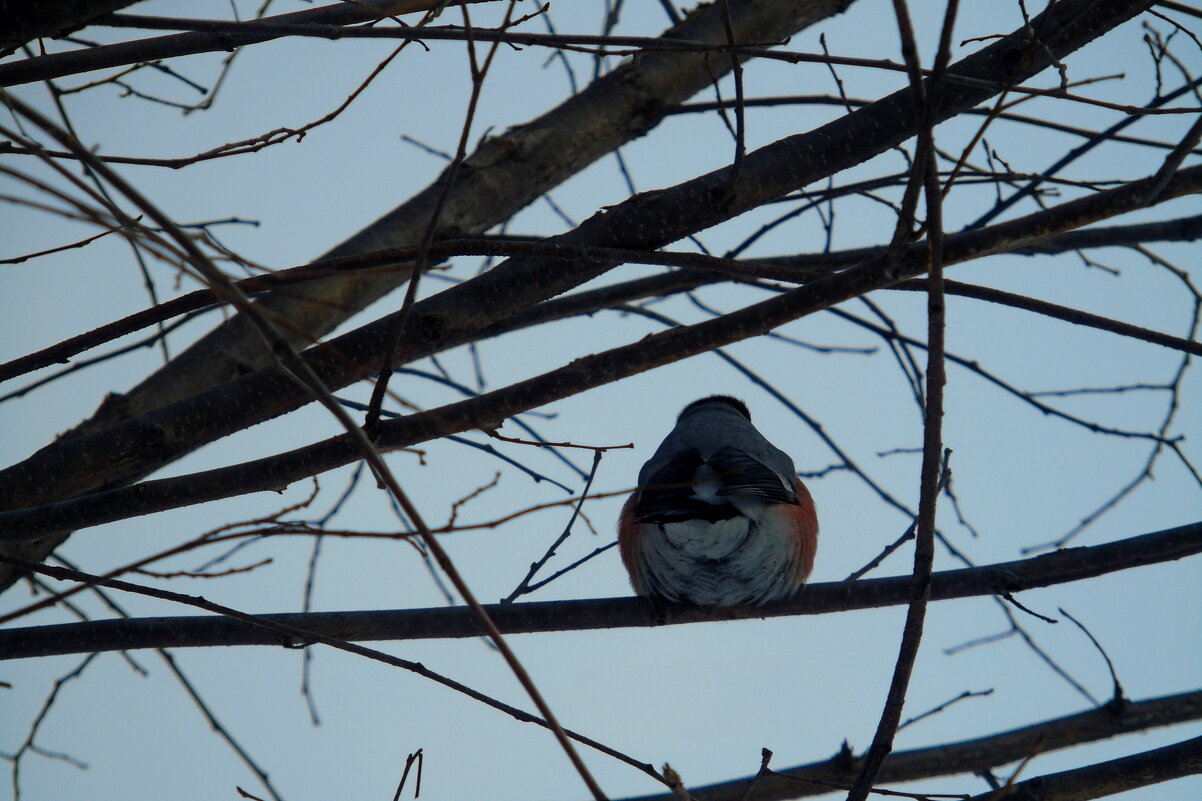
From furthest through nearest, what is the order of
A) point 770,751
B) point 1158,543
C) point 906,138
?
point 1158,543 → point 906,138 → point 770,751

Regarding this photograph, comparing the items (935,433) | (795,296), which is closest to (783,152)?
(795,296)

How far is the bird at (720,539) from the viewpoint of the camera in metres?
3.31

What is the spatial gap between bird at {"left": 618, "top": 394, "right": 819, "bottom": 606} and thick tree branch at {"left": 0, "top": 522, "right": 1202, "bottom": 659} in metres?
0.48

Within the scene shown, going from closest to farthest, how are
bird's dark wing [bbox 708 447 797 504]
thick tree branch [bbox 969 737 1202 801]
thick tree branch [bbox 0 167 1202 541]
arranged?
1. thick tree branch [bbox 0 167 1202 541]
2. thick tree branch [bbox 969 737 1202 801]
3. bird's dark wing [bbox 708 447 797 504]

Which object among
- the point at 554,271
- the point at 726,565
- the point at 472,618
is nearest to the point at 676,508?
the point at 726,565

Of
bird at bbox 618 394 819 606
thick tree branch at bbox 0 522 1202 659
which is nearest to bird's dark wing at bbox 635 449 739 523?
bird at bbox 618 394 819 606

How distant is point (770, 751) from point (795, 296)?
38.4 inches

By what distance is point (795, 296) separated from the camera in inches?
84.4

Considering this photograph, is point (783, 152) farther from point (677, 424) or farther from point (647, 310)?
point (677, 424)

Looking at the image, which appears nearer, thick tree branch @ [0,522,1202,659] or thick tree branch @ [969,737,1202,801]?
thick tree branch @ [969,737,1202,801]

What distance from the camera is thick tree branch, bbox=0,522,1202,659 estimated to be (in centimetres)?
251

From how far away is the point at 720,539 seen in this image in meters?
3.33

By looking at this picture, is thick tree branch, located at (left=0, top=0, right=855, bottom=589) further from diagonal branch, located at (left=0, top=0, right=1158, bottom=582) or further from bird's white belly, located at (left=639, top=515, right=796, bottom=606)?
bird's white belly, located at (left=639, top=515, right=796, bottom=606)

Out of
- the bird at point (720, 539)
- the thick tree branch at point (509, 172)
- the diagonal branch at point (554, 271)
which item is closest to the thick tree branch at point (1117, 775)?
the bird at point (720, 539)
